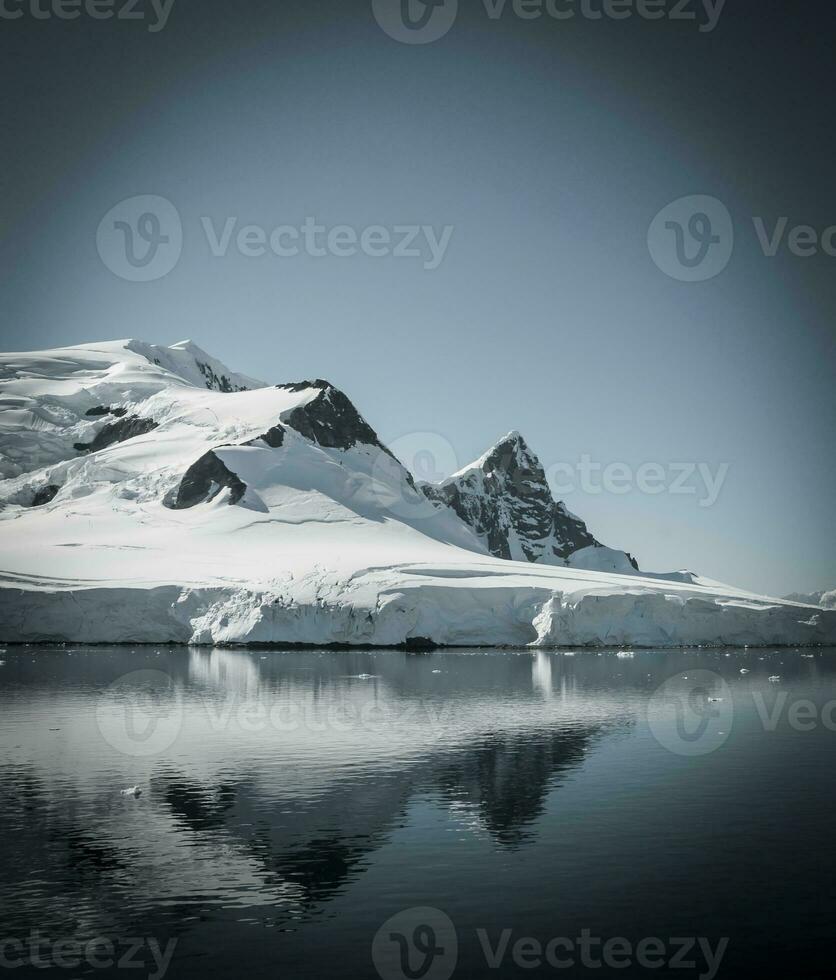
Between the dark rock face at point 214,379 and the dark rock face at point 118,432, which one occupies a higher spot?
the dark rock face at point 214,379

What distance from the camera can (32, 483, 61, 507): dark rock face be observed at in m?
120

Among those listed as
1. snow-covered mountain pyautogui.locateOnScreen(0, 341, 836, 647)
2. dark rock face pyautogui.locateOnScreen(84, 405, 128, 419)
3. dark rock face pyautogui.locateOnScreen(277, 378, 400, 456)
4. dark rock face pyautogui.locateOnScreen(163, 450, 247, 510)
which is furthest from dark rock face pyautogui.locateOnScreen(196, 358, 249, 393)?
dark rock face pyautogui.locateOnScreen(163, 450, 247, 510)

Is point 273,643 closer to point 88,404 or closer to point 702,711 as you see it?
point 702,711

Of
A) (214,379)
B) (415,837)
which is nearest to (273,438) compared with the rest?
(214,379)

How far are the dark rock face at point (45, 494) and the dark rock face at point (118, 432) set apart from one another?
10.1 m

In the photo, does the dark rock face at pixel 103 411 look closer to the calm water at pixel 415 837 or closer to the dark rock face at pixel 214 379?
the dark rock face at pixel 214 379

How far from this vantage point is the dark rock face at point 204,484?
374 feet

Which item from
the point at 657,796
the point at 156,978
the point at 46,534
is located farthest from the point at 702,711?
the point at 46,534

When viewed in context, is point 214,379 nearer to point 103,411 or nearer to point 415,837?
→ point 103,411

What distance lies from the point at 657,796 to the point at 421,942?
1354 cm

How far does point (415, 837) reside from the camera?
2348 centimetres

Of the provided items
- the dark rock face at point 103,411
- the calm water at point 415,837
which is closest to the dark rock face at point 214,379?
the dark rock face at point 103,411

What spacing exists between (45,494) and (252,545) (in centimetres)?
3673

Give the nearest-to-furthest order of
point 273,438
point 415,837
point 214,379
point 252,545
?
point 415,837 < point 252,545 < point 273,438 < point 214,379
